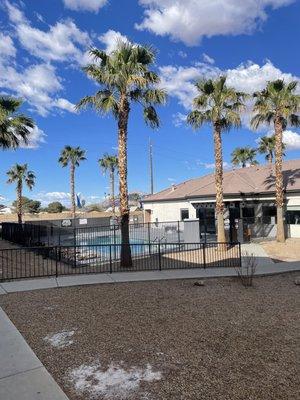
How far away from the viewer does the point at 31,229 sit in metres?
24.3

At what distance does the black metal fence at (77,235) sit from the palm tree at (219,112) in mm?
2917

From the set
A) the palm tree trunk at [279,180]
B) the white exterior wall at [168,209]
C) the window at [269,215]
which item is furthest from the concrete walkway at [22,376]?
the white exterior wall at [168,209]

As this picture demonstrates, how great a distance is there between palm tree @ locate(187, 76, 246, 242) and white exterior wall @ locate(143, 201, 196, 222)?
458 inches

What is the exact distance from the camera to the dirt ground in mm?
19263

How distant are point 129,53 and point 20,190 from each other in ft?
129

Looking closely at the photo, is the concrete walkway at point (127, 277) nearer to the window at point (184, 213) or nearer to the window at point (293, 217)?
the window at point (293, 217)

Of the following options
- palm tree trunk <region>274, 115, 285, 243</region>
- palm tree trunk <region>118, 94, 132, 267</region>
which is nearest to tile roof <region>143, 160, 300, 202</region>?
palm tree trunk <region>274, 115, 285, 243</region>

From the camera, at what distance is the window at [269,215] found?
28547mm

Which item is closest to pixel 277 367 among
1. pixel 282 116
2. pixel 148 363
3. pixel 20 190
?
pixel 148 363

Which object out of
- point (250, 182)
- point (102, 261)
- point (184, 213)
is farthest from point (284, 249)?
point (184, 213)

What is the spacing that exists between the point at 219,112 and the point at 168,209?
1732cm

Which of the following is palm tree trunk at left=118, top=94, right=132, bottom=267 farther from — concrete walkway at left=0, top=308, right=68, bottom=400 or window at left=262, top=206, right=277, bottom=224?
window at left=262, top=206, right=277, bottom=224

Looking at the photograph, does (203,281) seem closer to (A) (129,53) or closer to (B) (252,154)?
(A) (129,53)

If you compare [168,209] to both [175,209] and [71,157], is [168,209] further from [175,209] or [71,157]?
[71,157]
